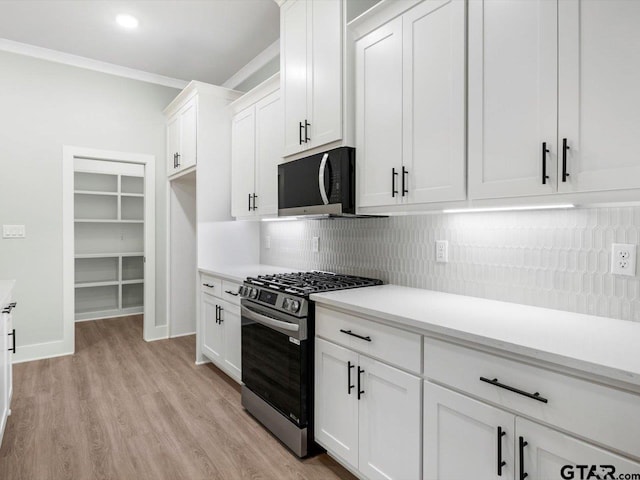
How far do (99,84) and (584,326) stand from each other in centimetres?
471

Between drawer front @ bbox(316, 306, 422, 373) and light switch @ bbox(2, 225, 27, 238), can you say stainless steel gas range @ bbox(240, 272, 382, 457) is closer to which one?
drawer front @ bbox(316, 306, 422, 373)


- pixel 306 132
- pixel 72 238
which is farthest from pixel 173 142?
pixel 306 132

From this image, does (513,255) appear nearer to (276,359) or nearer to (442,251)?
(442,251)

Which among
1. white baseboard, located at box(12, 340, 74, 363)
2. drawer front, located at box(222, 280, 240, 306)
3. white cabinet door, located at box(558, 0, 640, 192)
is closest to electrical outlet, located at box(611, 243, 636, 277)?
white cabinet door, located at box(558, 0, 640, 192)

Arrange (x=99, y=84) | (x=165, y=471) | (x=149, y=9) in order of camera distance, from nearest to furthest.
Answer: (x=165, y=471) → (x=149, y=9) → (x=99, y=84)

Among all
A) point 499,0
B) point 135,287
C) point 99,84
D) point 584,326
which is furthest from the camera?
point 135,287

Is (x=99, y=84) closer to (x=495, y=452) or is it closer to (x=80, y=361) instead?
(x=80, y=361)

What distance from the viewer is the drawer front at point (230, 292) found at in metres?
2.92

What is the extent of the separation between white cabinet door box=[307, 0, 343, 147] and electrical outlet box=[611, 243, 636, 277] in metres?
1.43

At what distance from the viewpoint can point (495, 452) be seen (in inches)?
49.2

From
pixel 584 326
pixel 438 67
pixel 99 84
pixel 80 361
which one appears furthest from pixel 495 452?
pixel 99 84

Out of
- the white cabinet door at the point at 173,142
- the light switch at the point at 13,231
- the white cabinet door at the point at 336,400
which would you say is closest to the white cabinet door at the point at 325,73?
the white cabinet door at the point at 336,400

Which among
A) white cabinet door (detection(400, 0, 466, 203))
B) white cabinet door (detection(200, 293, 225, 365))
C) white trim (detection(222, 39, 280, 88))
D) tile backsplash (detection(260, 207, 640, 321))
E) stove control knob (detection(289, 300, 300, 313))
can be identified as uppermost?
white trim (detection(222, 39, 280, 88))

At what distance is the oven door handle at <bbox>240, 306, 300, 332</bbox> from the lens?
6.85 ft
